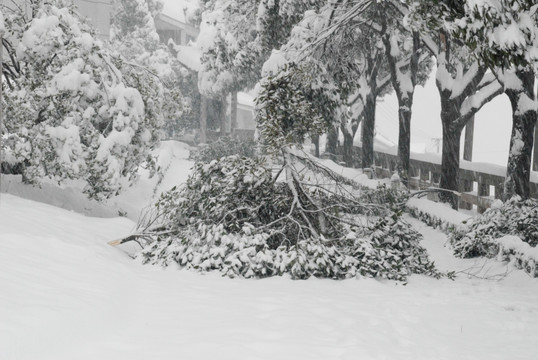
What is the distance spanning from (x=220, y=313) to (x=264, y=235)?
2.40 metres

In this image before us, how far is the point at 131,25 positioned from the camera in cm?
3881

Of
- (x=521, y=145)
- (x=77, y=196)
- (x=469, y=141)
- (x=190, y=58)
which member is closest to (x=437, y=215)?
(x=521, y=145)

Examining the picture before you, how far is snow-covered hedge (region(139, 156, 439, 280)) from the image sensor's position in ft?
29.0

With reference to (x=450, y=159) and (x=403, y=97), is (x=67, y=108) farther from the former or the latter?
(x=403, y=97)

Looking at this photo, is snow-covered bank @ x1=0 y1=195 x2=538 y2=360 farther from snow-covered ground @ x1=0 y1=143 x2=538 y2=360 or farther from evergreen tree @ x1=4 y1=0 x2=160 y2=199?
evergreen tree @ x1=4 y1=0 x2=160 y2=199

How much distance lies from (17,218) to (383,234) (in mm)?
5041

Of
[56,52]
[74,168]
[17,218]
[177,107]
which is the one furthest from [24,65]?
[17,218]

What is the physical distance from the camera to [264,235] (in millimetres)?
9133

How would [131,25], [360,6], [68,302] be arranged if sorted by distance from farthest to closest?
[131,25]
[360,6]
[68,302]

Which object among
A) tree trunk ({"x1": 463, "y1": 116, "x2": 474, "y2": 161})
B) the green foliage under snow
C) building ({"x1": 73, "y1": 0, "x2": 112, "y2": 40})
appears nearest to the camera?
the green foliage under snow

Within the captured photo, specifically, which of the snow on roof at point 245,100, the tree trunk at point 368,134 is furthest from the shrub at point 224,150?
the snow on roof at point 245,100

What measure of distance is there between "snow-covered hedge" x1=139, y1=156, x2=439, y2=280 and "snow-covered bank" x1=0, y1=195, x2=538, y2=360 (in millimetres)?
272

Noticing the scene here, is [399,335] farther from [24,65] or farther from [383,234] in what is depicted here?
[24,65]

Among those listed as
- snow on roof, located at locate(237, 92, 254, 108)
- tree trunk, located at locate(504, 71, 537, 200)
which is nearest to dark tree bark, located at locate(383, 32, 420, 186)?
tree trunk, located at locate(504, 71, 537, 200)
